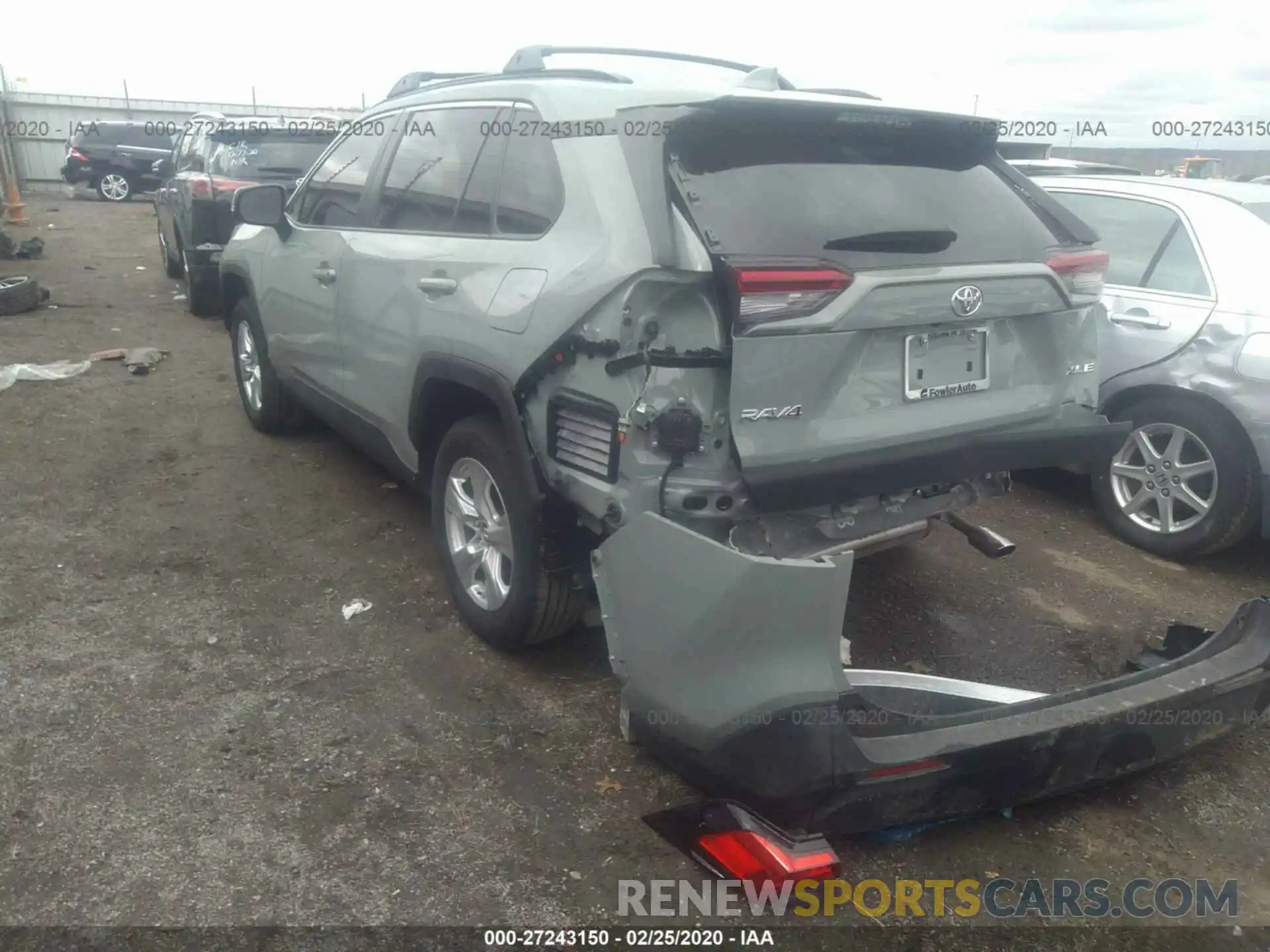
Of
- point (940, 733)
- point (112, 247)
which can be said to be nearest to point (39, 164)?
point (112, 247)

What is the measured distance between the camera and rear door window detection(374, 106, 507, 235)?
349 cm

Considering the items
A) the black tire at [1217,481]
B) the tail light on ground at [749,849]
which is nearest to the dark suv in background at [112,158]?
the black tire at [1217,481]

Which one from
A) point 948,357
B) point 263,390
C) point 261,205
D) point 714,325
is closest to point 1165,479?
point 948,357

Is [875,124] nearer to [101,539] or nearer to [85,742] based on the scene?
[85,742]

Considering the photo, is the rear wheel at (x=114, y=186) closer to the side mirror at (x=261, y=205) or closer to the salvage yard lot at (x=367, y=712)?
the salvage yard lot at (x=367, y=712)

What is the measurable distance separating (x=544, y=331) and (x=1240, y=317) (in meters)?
3.26

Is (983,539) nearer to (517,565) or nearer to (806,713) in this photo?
(806,713)

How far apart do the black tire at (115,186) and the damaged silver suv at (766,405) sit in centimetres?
2029

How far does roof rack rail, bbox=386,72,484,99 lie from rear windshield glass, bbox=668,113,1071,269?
2.25 meters

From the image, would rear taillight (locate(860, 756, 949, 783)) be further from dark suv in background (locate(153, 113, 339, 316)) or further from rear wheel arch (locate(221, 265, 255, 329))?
dark suv in background (locate(153, 113, 339, 316))

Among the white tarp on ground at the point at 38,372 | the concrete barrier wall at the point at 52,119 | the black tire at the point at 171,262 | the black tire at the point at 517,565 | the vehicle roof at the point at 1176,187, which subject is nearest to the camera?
the black tire at the point at 517,565

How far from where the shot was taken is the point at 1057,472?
19.6ft

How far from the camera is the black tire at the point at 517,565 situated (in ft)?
10.5

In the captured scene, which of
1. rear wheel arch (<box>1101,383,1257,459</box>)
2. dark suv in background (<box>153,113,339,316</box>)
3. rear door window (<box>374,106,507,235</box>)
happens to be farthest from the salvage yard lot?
dark suv in background (<box>153,113,339,316</box>)
